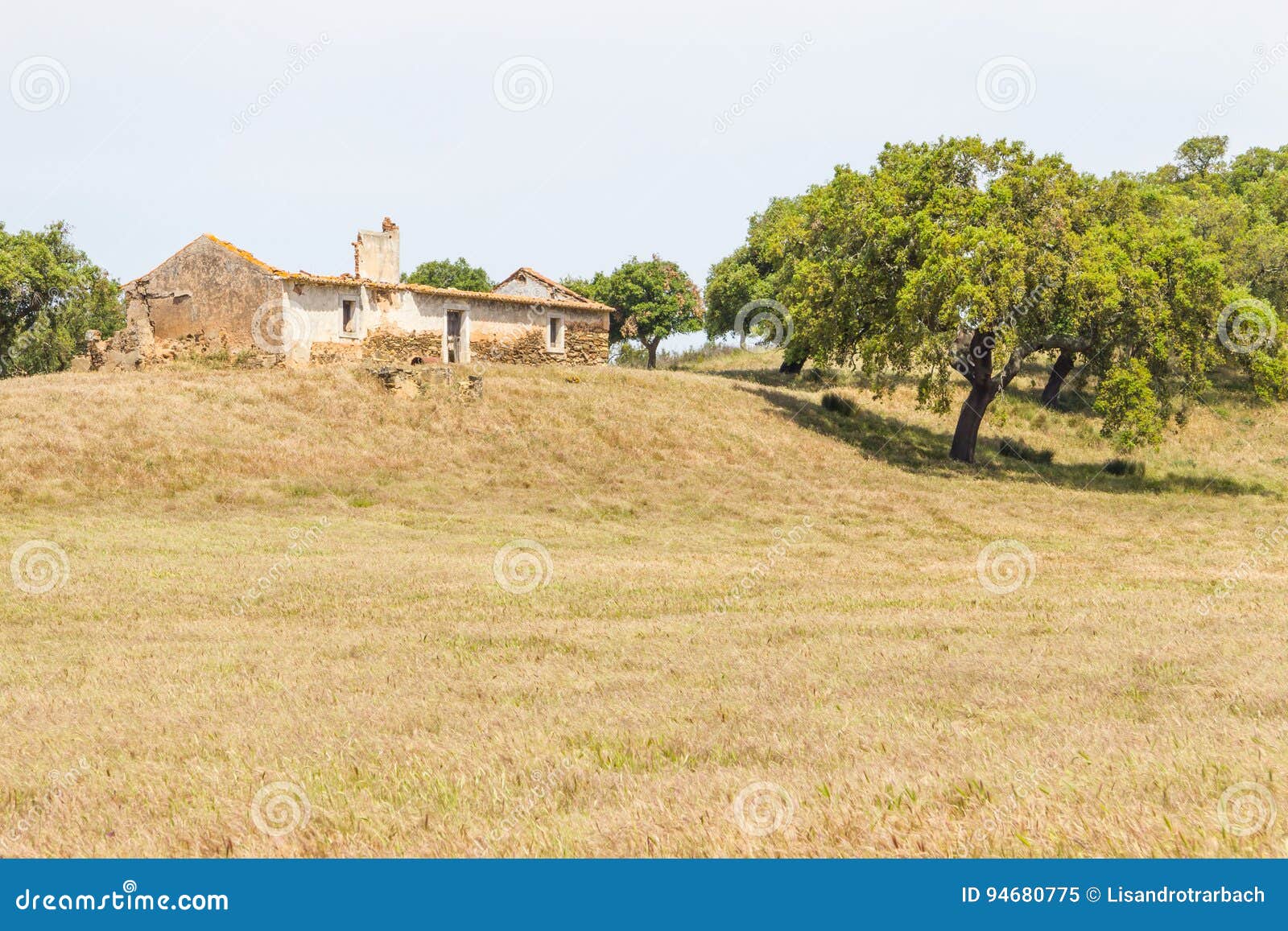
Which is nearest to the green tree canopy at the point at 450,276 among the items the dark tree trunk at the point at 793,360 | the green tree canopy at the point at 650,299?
the green tree canopy at the point at 650,299

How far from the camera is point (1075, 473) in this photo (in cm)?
4109

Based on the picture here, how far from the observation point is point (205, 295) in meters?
44.3

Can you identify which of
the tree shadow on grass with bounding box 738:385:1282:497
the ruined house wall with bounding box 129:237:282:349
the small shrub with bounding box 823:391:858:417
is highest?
the ruined house wall with bounding box 129:237:282:349

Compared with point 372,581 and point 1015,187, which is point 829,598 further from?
point 1015,187

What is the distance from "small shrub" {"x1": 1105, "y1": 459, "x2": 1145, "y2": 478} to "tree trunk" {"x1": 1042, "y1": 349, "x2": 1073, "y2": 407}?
1047 centimetres

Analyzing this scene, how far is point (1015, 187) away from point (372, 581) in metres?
30.1

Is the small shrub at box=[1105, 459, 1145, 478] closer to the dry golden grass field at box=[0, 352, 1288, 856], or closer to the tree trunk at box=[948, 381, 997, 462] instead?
the tree trunk at box=[948, 381, 997, 462]

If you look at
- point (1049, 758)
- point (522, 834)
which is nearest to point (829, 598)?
point (1049, 758)

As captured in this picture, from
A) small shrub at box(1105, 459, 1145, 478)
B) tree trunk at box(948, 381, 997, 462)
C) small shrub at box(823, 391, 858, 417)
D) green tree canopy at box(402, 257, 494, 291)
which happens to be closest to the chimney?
small shrub at box(823, 391, 858, 417)

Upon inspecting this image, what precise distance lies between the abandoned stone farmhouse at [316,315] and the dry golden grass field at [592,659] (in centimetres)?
961

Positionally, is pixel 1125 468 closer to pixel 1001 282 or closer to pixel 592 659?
pixel 1001 282

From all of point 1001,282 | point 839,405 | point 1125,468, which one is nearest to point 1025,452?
point 1125,468

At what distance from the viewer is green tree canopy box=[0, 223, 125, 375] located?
61209 millimetres
